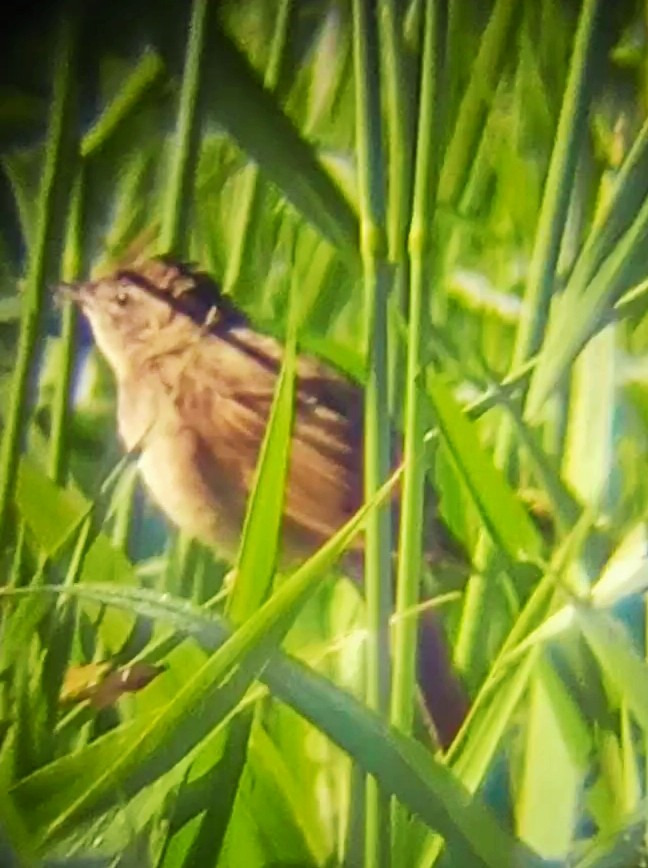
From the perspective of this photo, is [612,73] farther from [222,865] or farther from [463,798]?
[222,865]

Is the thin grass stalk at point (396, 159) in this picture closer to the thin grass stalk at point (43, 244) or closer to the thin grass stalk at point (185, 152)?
the thin grass stalk at point (185, 152)

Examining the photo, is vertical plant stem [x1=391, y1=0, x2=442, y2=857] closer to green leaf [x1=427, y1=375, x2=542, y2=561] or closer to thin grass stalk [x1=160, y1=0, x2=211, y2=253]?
green leaf [x1=427, y1=375, x2=542, y2=561]

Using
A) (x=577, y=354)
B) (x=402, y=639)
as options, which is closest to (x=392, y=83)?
(x=577, y=354)

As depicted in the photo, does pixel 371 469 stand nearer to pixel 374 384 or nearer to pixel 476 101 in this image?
pixel 374 384

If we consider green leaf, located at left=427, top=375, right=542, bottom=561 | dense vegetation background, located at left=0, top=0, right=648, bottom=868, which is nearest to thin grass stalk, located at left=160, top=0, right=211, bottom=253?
dense vegetation background, located at left=0, top=0, right=648, bottom=868

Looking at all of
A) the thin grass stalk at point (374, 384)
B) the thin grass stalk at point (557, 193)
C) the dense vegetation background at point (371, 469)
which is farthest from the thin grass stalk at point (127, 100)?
the thin grass stalk at point (557, 193)

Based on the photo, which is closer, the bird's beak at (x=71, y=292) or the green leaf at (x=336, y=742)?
the green leaf at (x=336, y=742)

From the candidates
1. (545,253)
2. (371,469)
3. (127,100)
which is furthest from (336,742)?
(127,100)
